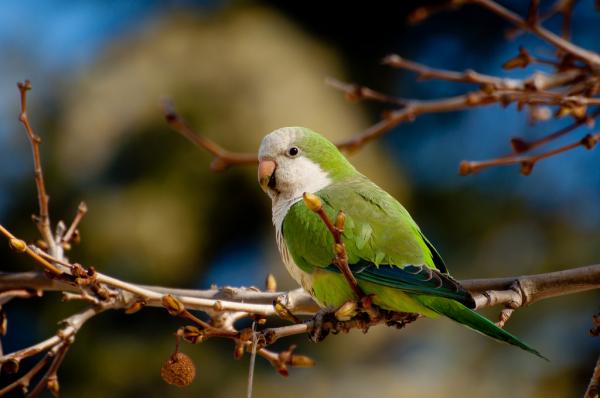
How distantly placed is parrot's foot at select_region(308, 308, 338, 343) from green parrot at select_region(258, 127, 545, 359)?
0.17 metres

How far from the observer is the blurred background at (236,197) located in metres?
6.00

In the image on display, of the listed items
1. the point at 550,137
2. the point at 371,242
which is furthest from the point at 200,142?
the point at 550,137

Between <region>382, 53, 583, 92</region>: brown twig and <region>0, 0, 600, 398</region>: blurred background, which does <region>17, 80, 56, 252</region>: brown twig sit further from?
<region>0, 0, 600, 398</region>: blurred background

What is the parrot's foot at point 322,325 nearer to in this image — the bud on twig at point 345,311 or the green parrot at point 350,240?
the bud on twig at point 345,311

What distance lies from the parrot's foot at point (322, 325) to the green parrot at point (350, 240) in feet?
0.55

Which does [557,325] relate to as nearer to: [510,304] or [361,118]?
[361,118]

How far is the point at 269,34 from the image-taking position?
7.21m

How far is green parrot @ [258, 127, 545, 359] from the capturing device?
2.24 meters

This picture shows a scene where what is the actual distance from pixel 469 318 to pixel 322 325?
44 centimetres

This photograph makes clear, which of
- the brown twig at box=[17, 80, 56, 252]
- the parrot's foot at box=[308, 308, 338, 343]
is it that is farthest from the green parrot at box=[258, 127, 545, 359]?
the brown twig at box=[17, 80, 56, 252]

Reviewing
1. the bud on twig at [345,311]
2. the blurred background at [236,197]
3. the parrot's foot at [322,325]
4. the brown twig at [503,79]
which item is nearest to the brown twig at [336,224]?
the bud on twig at [345,311]

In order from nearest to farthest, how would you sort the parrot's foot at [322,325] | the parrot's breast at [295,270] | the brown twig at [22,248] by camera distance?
the brown twig at [22,248], the parrot's foot at [322,325], the parrot's breast at [295,270]

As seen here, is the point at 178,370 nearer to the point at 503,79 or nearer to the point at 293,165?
the point at 293,165

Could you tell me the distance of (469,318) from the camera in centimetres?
211
